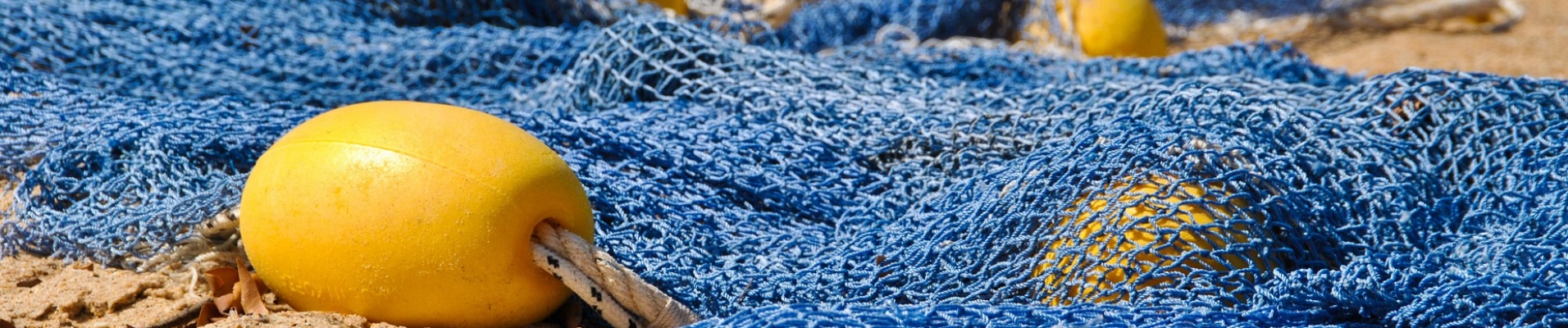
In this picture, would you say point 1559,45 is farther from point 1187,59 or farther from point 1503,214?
point 1503,214

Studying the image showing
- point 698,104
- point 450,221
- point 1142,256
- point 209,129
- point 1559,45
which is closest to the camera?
point 450,221

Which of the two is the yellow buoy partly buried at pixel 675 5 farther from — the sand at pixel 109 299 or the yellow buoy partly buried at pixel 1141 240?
the yellow buoy partly buried at pixel 1141 240

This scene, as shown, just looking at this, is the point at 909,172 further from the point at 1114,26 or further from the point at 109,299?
the point at 1114,26

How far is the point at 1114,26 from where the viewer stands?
15.0ft

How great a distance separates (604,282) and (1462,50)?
187 inches

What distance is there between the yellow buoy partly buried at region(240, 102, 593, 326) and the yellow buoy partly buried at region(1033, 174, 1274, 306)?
93 cm

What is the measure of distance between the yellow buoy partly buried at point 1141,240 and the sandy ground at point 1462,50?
2974 millimetres

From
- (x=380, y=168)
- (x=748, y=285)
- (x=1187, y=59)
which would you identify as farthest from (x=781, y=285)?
(x=1187, y=59)

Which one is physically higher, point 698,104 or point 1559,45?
point 1559,45

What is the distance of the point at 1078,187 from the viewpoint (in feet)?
8.46

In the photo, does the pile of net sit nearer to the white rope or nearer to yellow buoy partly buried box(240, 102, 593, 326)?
the white rope

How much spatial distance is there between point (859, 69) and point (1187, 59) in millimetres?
1062

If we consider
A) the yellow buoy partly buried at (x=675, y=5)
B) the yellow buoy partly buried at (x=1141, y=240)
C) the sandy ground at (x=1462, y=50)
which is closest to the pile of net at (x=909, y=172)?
the yellow buoy partly buried at (x=1141, y=240)

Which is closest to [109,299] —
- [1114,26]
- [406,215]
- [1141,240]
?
[406,215]
